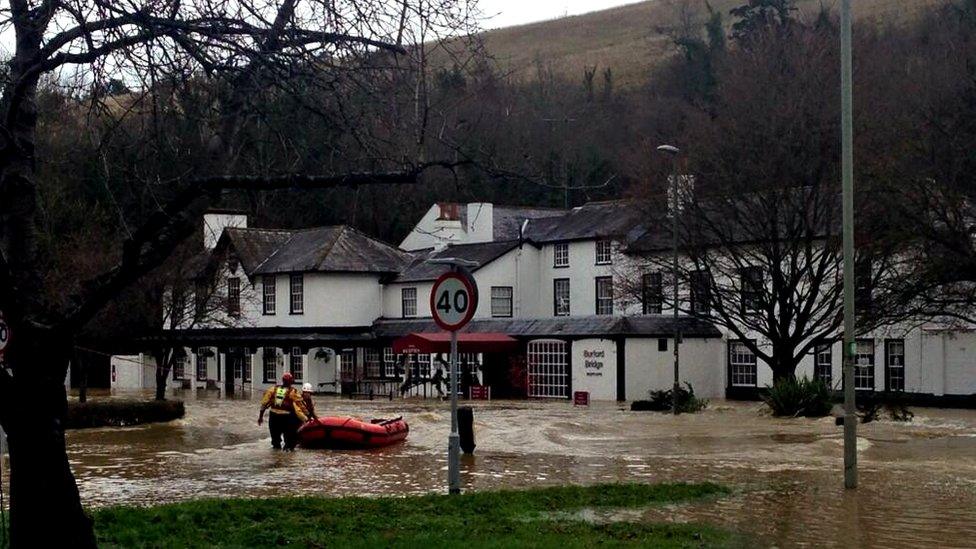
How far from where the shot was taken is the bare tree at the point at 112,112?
10.2 metres

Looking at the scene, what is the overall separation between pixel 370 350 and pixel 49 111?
157 ft

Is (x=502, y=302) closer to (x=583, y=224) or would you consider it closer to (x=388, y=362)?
(x=583, y=224)

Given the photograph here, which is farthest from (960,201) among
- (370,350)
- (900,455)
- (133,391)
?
(133,391)

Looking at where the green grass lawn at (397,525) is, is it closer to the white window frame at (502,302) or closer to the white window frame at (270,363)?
the white window frame at (502,302)

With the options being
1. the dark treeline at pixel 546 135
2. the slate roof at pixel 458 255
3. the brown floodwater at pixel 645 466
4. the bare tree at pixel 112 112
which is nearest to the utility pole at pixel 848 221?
the brown floodwater at pixel 645 466

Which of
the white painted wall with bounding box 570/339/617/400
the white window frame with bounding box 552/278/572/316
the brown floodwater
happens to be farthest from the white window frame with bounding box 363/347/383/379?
the brown floodwater

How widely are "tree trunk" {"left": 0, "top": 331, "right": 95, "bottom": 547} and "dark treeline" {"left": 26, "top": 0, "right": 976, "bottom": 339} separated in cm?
126

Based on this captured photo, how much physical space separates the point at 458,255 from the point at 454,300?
4426 centimetres

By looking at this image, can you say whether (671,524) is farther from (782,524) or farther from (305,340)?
(305,340)

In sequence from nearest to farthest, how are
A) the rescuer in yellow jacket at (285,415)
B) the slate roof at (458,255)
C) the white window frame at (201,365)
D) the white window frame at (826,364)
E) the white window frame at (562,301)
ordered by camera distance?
the rescuer in yellow jacket at (285,415)
the white window frame at (826,364)
the slate roof at (458,255)
the white window frame at (562,301)
the white window frame at (201,365)

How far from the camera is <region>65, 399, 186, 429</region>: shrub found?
35500 millimetres

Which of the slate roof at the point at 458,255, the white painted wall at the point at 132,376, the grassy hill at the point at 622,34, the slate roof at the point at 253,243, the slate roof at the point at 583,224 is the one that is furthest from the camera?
the grassy hill at the point at 622,34

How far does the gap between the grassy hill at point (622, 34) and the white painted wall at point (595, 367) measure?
255 ft

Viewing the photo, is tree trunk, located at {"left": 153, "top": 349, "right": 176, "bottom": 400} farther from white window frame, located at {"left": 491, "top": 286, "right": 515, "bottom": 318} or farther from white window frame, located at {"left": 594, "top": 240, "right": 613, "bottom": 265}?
white window frame, located at {"left": 594, "top": 240, "right": 613, "bottom": 265}
